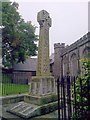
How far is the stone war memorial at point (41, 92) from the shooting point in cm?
645

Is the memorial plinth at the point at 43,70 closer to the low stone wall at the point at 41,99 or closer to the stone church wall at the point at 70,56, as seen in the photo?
the low stone wall at the point at 41,99

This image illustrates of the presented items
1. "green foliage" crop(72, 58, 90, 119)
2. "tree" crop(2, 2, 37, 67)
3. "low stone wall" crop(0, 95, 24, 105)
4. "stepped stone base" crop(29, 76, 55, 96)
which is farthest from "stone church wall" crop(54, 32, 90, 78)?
"green foliage" crop(72, 58, 90, 119)

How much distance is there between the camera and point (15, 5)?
877 inches

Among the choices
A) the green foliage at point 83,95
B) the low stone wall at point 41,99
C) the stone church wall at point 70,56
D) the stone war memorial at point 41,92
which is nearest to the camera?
the green foliage at point 83,95

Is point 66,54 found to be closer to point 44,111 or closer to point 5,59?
point 5,59

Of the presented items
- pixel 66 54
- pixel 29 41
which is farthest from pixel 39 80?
pixel 66 54

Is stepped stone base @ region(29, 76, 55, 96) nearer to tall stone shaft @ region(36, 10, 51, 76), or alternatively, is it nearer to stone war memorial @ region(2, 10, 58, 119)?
stone war memorial @ region(2, 10, 58, 119)

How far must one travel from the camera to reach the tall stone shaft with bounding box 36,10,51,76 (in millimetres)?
7520

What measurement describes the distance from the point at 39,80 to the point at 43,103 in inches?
36.3

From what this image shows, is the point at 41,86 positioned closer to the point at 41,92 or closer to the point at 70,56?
the point at 41,92

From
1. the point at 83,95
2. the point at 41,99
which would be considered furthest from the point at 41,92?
the point at 83,95

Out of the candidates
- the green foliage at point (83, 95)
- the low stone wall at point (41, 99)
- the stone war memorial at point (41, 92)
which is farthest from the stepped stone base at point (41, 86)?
the green foliage at point (83, 95)

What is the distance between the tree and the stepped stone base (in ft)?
41.8

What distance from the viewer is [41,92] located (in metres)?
7.14
